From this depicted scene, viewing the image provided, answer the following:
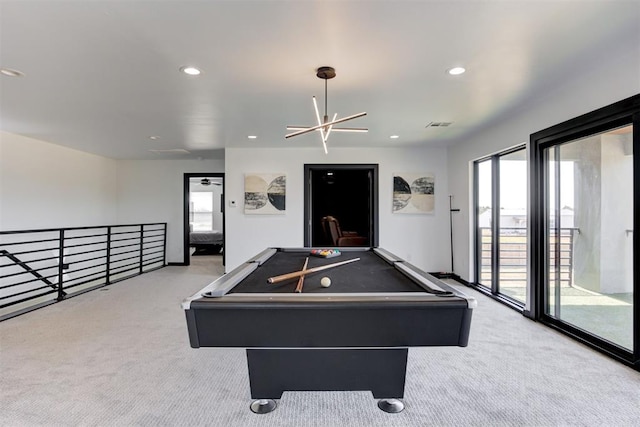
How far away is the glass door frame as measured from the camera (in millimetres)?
2475

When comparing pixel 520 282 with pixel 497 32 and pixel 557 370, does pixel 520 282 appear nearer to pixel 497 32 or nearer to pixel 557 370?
pixel 557 370

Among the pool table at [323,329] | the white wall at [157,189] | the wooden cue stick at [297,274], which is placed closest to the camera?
Result: the pool table at [323,329]

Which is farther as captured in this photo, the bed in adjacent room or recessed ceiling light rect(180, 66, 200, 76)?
the bed in adjacent room

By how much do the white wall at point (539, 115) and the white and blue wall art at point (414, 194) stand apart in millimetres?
379

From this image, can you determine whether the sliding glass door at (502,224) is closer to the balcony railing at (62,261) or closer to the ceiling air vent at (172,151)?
the ceiling air vent at (172,151)

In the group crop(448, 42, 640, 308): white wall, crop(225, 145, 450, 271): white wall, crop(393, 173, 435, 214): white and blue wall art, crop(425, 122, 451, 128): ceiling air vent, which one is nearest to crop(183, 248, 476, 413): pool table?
crop(448, 42, 640, 308): white wall

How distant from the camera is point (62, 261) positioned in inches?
181

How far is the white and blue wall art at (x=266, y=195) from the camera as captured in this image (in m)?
6.00

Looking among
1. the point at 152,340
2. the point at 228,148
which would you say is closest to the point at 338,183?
the point at 228,148

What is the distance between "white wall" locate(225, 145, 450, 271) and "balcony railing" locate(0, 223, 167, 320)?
199cm

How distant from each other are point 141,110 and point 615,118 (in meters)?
4.43

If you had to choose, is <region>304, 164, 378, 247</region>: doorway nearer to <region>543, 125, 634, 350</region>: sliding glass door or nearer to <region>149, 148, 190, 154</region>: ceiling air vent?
<region>149, 148, 190, 154</region>: ceiling air vent

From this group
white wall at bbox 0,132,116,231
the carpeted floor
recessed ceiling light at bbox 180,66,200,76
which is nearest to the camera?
the carpeted floor

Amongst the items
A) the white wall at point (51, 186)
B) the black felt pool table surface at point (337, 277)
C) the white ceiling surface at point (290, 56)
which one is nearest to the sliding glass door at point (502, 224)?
the white ceiling surface at point (290, 56)
